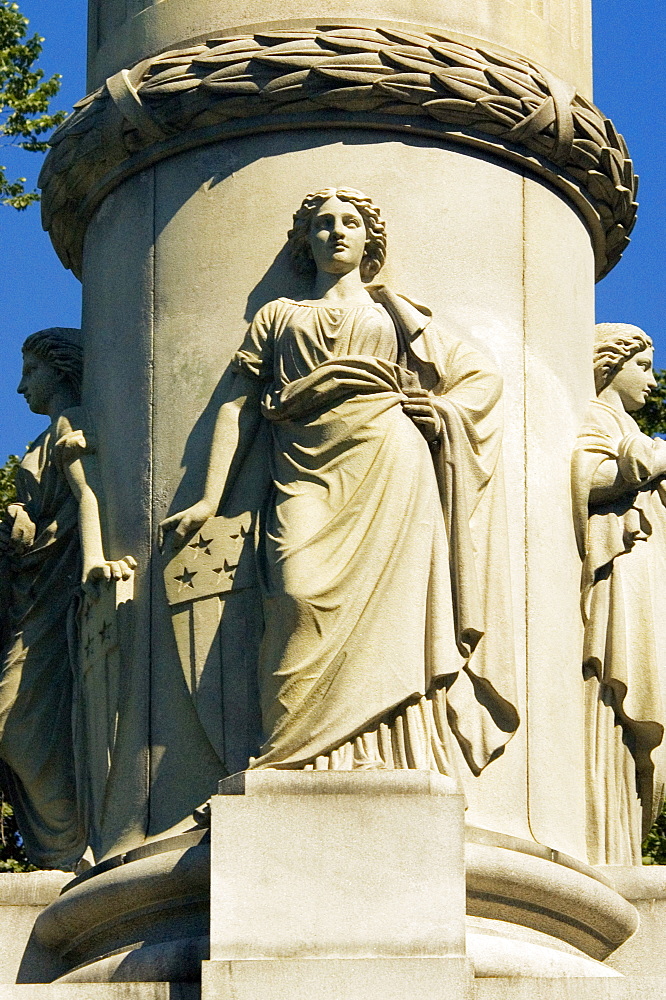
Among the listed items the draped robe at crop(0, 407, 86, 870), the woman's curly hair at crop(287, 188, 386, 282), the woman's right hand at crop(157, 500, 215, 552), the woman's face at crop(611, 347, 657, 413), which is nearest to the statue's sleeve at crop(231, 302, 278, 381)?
the woman's curly hair at crop(287, 188, 386, 282)

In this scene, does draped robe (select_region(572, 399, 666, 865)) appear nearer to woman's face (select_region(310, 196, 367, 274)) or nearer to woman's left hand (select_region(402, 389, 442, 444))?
woman's left hand (select_region(402, 389, 442, 444))

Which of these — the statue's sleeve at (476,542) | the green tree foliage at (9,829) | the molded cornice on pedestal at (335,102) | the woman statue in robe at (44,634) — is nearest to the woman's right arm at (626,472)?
the statue's sleeve at (476,542)

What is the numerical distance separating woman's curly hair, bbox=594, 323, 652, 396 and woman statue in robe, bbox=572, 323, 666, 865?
0.84 metres

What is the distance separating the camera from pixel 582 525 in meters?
18.6

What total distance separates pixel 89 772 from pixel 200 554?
164cm

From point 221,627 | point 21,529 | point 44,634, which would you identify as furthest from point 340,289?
point 44,634

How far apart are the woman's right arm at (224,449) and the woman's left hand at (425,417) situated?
95 cm

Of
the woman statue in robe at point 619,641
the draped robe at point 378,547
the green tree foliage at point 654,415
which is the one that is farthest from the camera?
the green tree foliage at point 654,415

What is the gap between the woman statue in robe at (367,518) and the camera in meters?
16.9

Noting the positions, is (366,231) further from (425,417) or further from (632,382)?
(632,382)

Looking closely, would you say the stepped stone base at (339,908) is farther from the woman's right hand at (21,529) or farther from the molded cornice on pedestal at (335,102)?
the molded cornice on pedestal at (335,102)

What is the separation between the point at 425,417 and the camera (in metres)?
17.6

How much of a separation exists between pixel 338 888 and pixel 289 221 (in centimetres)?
448

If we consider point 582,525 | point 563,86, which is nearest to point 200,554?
point 582,525
